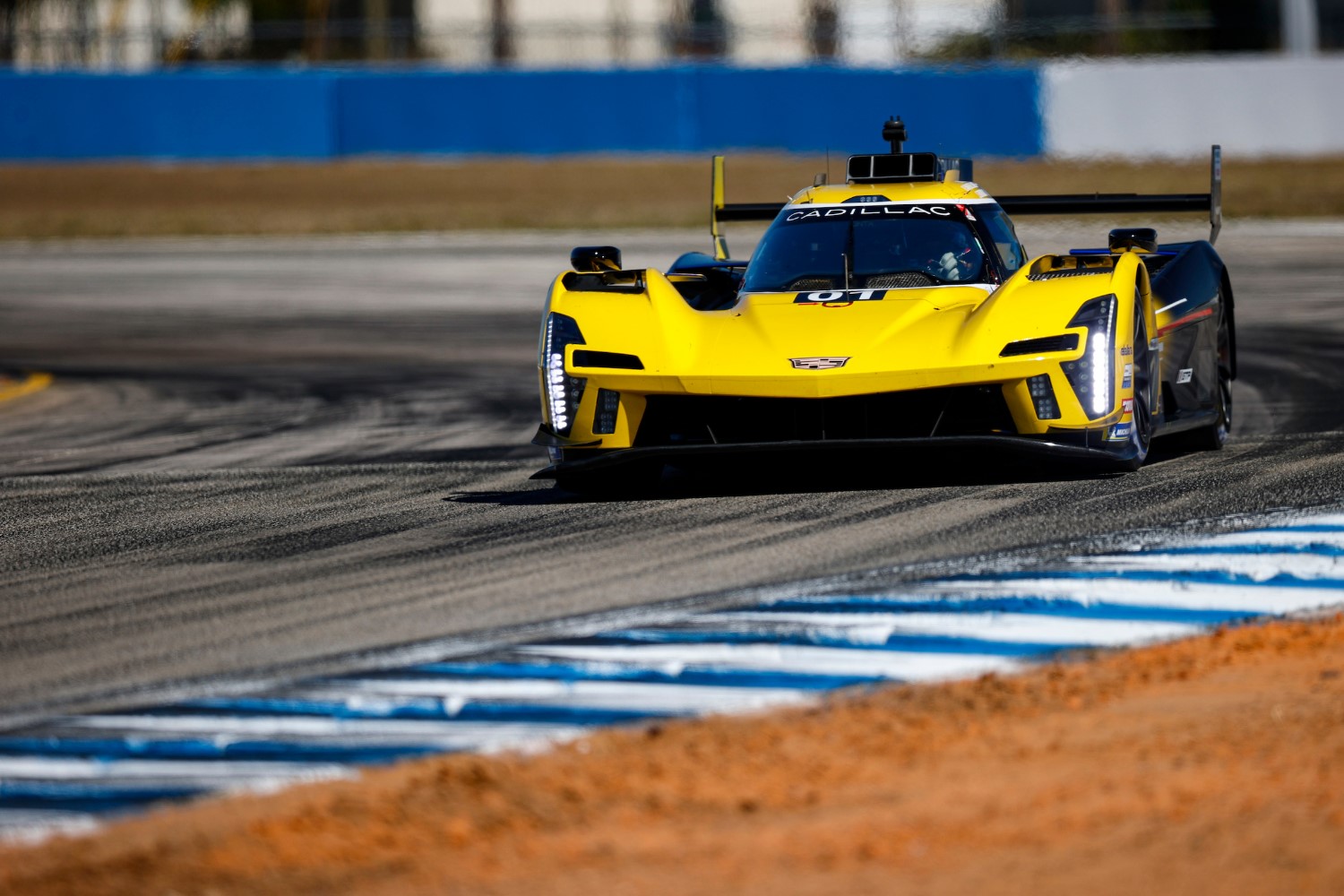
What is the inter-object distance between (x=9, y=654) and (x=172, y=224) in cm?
2771

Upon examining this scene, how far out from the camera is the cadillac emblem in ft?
25.0

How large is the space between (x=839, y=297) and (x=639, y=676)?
3.52 m

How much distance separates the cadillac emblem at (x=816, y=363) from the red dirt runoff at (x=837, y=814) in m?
2.90

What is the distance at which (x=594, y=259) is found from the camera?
910cm

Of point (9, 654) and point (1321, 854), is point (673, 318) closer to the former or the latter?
point (9, 654)

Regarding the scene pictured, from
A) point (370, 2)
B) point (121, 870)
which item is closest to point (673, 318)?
point (121, 870)

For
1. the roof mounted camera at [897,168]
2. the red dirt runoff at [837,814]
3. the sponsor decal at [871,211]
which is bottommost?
the red dirt runoff at [837,814]

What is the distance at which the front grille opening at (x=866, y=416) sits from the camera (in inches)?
300

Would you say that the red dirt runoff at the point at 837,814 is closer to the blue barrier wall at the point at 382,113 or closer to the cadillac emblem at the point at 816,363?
the cadillac emblem at the point at 816,363

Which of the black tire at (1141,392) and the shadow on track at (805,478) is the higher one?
the black tire at (1141,392)

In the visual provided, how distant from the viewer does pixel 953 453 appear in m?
7.62

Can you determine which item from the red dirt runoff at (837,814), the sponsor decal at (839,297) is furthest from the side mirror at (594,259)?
the red dirt runoff at (837,814)

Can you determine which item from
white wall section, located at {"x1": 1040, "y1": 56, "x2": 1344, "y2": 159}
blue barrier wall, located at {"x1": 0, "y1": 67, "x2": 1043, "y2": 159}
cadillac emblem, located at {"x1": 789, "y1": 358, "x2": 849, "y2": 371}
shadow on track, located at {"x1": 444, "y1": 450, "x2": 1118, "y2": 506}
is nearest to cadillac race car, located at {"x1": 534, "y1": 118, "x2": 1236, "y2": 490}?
cadillac emblem, located at {"x1": 789, "y1": 358, "x2": 849, "y2": 371}

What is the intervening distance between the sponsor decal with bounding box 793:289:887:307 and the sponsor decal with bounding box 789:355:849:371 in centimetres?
60
